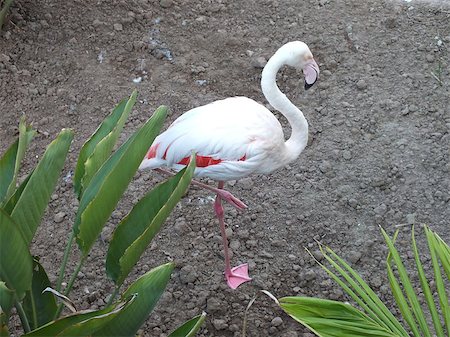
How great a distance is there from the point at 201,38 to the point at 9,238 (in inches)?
103

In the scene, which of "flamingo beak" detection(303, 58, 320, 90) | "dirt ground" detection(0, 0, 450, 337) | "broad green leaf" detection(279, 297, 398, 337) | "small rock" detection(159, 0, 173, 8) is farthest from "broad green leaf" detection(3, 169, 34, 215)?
"small rock" detection(159, 0, 173, 8)

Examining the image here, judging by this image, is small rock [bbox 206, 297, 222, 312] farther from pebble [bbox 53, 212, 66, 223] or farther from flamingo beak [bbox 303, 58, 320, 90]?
flamingo beak [bbox 303, 58, 320, 90]

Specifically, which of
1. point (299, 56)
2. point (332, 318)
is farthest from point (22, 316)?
point (299, 56)

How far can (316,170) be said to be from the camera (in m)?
3.32

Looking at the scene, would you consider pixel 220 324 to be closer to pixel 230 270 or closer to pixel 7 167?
pixel 230 270

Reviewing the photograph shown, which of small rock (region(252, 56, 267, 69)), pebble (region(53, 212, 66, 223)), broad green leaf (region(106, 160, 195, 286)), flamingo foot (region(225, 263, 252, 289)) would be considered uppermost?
broad green leaf (region(106, 160, 195, 286))

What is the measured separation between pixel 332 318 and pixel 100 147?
69 centimetres

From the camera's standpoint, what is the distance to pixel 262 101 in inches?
144

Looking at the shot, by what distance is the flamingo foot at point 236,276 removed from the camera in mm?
2801

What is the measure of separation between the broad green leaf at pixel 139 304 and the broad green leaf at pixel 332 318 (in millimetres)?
291

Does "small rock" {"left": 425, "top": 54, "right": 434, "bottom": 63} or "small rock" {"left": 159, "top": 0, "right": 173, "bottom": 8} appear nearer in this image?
"small rock" {"left": 425, "top": 54, "right": 434, "bottom": 63}

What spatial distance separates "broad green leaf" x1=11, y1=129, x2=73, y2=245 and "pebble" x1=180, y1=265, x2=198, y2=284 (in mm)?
1249

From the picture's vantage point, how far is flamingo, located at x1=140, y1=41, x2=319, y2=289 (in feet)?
8.54

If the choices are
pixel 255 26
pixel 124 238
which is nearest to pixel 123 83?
pixel 255 26
